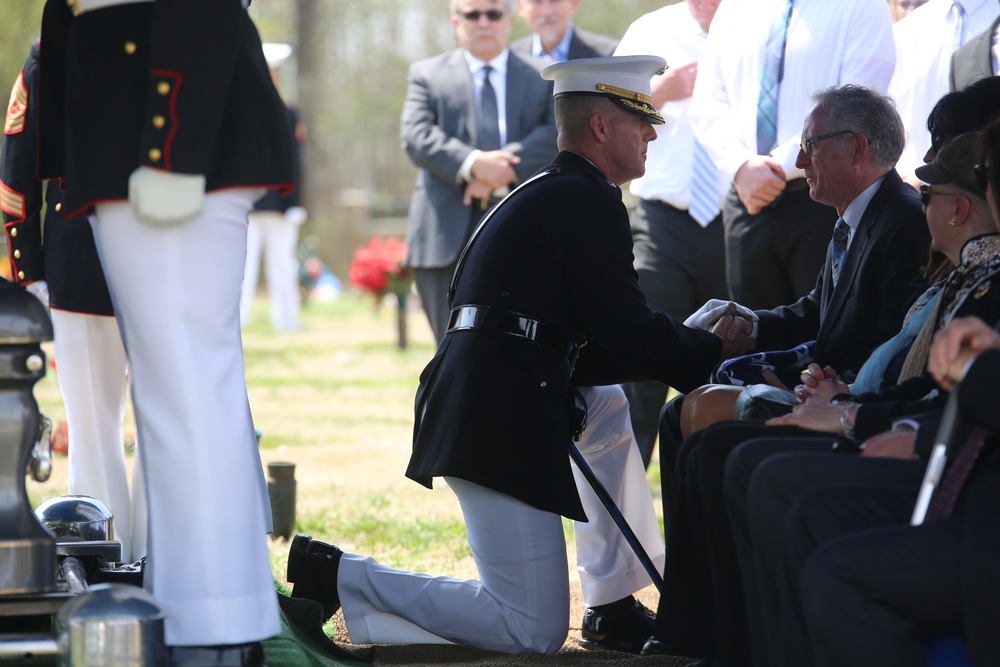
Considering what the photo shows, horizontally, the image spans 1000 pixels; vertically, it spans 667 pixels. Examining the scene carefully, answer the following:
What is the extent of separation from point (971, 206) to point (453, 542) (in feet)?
9.52

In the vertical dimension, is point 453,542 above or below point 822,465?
below

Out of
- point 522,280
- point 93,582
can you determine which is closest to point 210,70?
point 522,280

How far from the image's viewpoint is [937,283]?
3.41 meters

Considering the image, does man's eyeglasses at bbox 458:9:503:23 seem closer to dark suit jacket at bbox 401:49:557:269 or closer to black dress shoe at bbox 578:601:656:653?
dark suit jacket at bbox 401:49:557:269

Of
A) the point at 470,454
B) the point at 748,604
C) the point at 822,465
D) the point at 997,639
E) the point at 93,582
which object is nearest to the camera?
the point at 997,639

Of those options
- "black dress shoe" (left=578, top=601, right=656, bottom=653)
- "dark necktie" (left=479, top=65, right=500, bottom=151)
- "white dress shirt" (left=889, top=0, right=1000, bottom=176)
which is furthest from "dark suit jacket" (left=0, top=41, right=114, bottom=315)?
"white dress shirt" (left=889, top=0, right=1000, bottom=176)

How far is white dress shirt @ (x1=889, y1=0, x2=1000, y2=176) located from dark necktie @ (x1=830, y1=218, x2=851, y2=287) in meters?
1.39

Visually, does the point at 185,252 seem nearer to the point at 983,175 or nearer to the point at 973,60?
the point at 983,175

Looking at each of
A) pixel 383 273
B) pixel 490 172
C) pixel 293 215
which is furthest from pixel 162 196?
pixel 293 215

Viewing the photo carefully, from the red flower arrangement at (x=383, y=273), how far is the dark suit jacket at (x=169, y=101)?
1004 cm

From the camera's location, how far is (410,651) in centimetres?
387

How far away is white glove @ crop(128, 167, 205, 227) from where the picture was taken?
2.86 metres

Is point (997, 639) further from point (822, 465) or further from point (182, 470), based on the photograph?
point (182, 470)

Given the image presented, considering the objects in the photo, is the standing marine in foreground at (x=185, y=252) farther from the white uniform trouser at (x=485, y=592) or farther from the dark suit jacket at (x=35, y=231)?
the dark suit jacket at (x=35, y=231)
